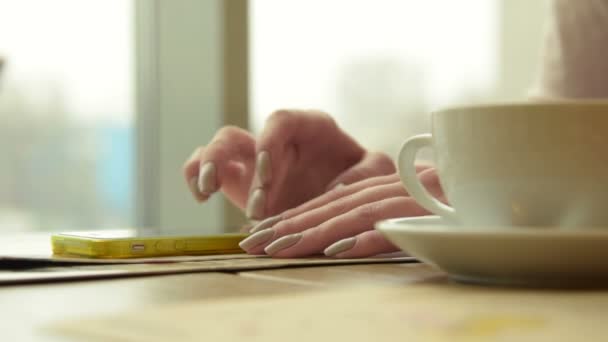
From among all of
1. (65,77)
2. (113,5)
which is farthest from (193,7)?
(65,77)

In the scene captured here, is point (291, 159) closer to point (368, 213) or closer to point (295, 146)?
point (295, 146)

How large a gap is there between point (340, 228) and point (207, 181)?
0.75 ft

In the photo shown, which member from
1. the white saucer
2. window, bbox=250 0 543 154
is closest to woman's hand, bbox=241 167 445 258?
the white saucer

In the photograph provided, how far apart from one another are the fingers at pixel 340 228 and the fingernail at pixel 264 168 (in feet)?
0.50

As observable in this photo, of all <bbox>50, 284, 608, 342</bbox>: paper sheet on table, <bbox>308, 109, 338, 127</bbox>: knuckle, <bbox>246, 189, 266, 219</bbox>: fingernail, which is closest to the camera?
<bbox>50, 284, 608, 342</bbox>: paper sheet on table

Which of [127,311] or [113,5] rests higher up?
[113,5]

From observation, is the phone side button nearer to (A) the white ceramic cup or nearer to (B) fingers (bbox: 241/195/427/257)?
(B) fingers (bbox: 241/195/427/257)

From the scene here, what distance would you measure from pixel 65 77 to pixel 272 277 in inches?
64.7

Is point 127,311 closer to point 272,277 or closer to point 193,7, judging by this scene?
point 272,277

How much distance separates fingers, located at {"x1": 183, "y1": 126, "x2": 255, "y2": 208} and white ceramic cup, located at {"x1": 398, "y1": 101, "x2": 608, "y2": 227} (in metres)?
0.41

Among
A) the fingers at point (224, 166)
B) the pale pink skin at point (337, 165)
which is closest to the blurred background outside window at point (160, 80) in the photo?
the pale pink skin at point (337, 165)

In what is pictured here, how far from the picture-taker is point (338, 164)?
1064 mm

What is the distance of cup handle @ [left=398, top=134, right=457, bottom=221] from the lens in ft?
1.77

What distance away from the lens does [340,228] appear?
2.17 ft
